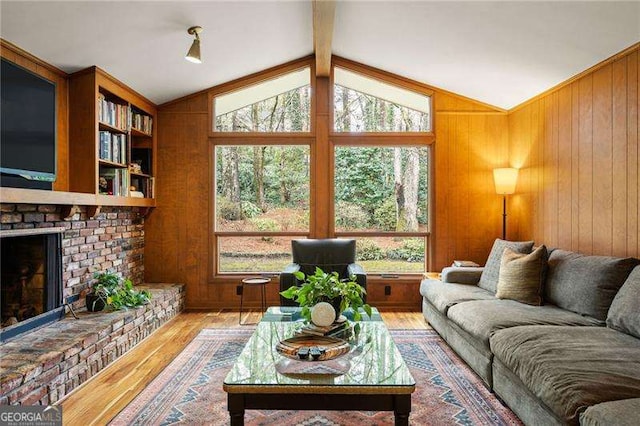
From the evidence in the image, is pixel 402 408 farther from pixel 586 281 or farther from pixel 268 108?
pixel 268 108

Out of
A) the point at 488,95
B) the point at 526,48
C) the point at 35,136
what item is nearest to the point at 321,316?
the point at 35,136

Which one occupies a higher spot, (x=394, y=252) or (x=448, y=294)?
(x=394, y=252)

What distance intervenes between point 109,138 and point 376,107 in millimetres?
2989

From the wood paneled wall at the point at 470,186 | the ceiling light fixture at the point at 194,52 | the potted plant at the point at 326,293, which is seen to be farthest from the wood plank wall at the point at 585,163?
the ceiling light fixture at the point at 194,52

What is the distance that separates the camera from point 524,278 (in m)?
3.46

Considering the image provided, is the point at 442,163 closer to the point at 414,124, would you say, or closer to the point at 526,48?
the point at 414,124

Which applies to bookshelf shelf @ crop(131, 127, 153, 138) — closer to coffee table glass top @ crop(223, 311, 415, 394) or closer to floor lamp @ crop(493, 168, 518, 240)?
coffee table glass top @ crop(223, 311, 415, 394)

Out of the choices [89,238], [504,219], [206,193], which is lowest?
[89,238]

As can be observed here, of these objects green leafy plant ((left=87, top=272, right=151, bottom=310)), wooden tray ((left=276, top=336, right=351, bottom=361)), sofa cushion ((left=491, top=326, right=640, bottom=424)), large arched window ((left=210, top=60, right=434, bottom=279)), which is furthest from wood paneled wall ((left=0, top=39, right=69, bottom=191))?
sofa cushion ((left=491, top=326, right=640, bottom=424))

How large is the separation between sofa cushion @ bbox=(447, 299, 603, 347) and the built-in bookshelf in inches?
126

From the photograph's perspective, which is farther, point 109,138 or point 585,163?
point 109,138

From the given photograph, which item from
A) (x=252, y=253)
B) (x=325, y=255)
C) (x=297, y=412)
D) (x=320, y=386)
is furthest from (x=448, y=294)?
(x=252, y=253)

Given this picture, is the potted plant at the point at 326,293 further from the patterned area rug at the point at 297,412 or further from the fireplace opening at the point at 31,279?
the fireplace opening at the point at 31,279

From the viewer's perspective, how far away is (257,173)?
17.5ft
